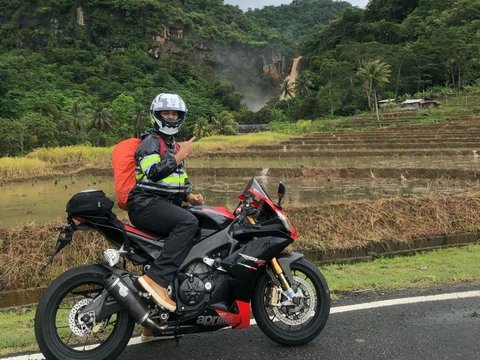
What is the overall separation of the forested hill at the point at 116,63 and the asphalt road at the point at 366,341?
39.8m

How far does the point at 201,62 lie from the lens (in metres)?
125

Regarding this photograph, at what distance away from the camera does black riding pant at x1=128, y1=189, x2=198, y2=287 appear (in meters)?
3.17

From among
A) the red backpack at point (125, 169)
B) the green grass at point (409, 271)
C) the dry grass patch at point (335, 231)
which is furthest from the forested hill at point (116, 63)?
the red backpack at point (125, 169)

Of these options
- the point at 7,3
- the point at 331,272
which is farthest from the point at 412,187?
the point at 7,3

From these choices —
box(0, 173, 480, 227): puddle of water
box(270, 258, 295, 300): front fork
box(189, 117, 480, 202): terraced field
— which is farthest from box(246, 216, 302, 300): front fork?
box(0, 173, 480, 227): puddle of water

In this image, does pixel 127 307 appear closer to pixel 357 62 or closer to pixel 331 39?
pixel 357 62

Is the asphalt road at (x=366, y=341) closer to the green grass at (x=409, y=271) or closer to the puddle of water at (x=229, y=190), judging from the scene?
the green grass at (x=409, y=271)

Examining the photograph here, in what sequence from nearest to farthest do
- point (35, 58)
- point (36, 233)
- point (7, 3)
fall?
point (36, 233)
point (35, 58)
point (7, 3)

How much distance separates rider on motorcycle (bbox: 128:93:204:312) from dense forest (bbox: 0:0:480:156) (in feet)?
130

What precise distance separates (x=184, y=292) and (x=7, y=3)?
120546mm

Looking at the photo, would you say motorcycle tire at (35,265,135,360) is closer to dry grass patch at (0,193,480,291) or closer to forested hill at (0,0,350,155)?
dry grass patch at (0,193,480,291)

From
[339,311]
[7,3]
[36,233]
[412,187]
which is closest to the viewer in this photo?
[339,311]

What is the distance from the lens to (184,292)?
321 centimetres

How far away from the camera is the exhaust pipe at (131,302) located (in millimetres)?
3090
